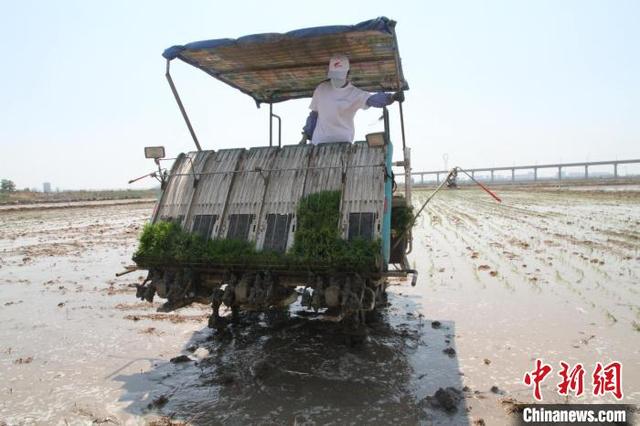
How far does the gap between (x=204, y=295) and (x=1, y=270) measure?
817 cm

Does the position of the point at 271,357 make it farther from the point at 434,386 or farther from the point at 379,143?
the point at 379,143

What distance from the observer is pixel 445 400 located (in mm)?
3939

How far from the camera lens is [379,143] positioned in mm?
4441

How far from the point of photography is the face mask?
19.1ft

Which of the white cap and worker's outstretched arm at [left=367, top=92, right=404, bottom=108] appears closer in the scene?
worker's outstretched arm at [left=367, top=92, right=404, bottom=108]

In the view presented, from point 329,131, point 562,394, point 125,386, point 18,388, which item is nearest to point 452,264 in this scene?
point 329,131

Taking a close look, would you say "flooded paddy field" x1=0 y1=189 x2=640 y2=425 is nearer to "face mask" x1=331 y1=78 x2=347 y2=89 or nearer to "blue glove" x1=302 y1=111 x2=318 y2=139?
"blue glove" x1=302 y1=111 x2=318 y2=139

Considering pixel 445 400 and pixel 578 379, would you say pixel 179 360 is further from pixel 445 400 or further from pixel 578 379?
pixel 578 379

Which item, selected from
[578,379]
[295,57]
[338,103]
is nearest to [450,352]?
[578,379]

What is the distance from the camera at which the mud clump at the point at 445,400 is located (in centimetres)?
389

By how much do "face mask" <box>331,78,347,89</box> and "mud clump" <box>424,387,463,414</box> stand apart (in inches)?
144

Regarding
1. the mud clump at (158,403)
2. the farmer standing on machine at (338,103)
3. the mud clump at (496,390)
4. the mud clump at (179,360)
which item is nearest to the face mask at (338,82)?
→ the farmer standing on machine at (338,103)

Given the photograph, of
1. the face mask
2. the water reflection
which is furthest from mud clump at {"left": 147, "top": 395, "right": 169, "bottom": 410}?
the face mask

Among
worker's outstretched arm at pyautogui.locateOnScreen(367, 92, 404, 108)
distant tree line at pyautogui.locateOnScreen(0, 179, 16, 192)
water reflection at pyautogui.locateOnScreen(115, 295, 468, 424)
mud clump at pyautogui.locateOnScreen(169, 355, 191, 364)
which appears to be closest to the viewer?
water reflection at pyautogui.locateOnScreen(115, 295, 468, 424)
